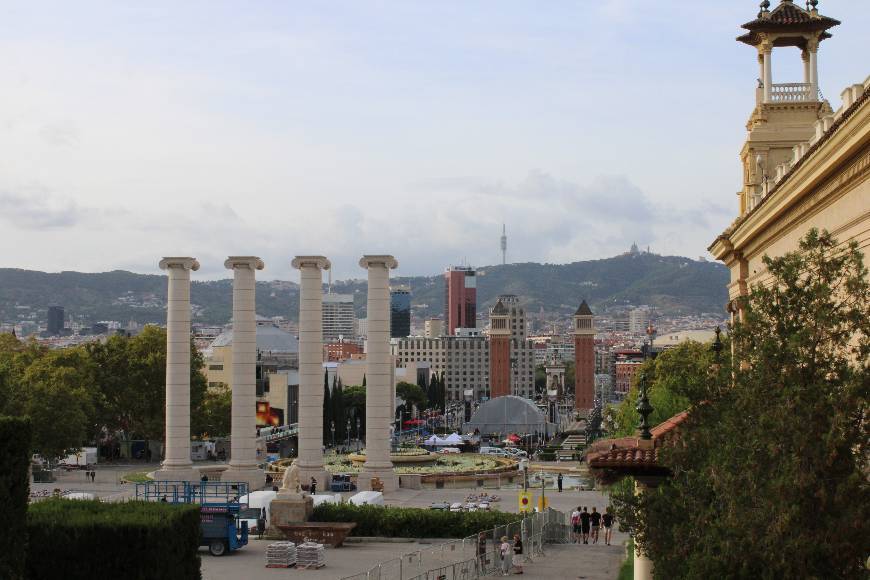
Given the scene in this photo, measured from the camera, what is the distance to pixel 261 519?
49844 millimetres

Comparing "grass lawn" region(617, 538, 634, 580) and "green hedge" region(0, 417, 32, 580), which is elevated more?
"green hedge" region(0, 417, 32, 580)

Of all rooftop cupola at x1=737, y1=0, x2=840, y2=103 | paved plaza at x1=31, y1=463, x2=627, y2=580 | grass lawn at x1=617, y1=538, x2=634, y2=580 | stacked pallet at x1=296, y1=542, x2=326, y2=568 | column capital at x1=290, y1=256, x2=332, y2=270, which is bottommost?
paved plaza at x1=31, y1=463, x2=627, y2=580

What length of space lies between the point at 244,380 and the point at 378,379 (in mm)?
7276

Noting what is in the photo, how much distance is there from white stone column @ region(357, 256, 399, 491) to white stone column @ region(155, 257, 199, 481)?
9.36 metres

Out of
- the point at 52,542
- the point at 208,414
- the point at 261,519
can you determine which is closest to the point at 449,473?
the point at 208,414

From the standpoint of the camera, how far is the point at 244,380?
2621 inches

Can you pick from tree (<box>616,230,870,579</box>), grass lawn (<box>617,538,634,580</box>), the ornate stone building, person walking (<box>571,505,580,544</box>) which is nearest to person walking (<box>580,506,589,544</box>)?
person walking (<box>571,505,580,544</box>)

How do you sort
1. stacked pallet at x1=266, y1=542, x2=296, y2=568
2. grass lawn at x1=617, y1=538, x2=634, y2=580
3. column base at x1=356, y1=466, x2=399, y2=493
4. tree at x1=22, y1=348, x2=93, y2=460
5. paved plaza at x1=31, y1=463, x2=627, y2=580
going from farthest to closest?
tree at x1=22, y1=348, x2=93, y2=460 < column base at x1=356, y1=466, x2=399, y2=493 < stacked pallet at x1=266, y1=542, x2=296, y2=568 < paved plaza at x1=31, y1=463, x2=627, y2=580 < grass lawn at x1=617, y1=538, x2=634, y2=580

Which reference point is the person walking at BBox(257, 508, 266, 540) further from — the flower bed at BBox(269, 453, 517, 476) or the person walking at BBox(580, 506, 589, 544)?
the flower bed at BBox(269, 453, 517, 476)

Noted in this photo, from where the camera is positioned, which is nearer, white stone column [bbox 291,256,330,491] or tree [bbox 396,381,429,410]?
white stone column [bbox 291,256,330,491]

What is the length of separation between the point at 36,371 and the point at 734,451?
76450 millimetres

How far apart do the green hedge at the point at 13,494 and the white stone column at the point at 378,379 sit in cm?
4213

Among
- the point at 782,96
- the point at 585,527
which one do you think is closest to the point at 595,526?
the point at 585,527

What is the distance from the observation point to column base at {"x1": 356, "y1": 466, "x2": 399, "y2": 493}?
64.2 metres
